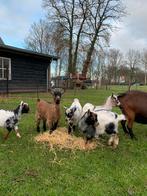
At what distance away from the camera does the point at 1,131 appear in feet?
29.8

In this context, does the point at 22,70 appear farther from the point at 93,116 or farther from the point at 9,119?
the point at 93,116

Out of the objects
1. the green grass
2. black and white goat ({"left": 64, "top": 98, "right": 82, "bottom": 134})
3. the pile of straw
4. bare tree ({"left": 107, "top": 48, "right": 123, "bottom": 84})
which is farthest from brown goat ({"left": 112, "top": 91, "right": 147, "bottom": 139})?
bare tree ({"left": 107, "top": 48, "right": 123, "bottom": 84})

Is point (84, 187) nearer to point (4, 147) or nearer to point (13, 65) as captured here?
point (4, 147)

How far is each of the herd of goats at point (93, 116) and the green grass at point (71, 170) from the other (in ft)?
1.32

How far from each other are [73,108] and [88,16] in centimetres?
3421

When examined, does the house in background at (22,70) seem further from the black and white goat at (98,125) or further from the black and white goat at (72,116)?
the black and white goat at (98,125)

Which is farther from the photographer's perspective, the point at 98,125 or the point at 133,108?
the point at 133,108

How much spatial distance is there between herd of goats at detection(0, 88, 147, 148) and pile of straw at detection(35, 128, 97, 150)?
0.16m

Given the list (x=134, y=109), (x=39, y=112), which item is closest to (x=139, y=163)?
(x=134, y=109)

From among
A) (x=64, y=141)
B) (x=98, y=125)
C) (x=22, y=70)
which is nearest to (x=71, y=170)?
(x=98, y=125)

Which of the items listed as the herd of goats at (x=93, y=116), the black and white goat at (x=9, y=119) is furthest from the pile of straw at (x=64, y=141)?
the black and white goat at (x=9, y=119)

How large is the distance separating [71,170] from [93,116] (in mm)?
1704

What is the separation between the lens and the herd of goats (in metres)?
7.46

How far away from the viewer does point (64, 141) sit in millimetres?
7809
